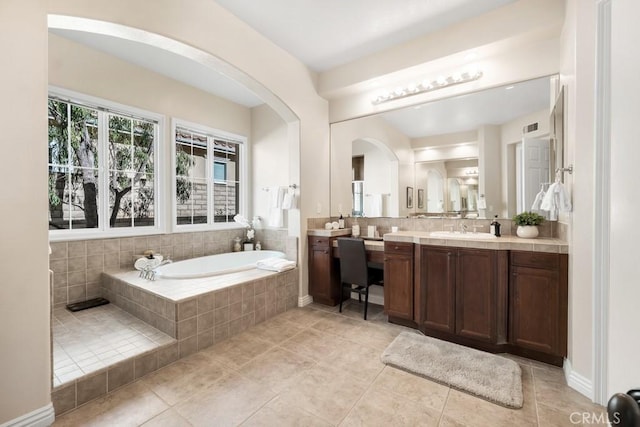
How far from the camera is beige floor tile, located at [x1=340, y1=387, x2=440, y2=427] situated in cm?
163

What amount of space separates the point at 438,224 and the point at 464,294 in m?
0.94

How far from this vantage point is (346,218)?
3912 mm

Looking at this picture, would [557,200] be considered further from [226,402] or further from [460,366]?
[226,402]

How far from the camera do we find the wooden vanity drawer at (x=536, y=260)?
2129 mm

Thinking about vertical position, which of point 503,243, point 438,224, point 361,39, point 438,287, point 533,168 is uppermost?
point 361,39

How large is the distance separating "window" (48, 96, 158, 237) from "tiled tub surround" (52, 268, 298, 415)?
733 mm

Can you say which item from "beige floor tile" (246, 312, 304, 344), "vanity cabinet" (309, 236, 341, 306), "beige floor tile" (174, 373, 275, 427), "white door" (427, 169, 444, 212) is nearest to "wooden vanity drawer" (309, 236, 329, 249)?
"vanity cabinet" (309, 236, 341, 306)

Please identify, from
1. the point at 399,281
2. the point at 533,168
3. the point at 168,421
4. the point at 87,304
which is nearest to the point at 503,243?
the point at 533,168

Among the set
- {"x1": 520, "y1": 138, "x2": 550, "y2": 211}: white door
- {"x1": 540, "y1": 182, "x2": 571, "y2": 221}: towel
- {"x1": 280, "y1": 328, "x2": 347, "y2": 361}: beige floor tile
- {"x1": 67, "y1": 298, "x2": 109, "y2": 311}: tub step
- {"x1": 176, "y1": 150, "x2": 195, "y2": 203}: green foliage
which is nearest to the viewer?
{"x1": 540, "y1": 182, "x2": 571, "y2": 221}: towel

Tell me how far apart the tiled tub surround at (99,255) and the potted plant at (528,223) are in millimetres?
2352

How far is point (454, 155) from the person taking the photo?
3.08 meters

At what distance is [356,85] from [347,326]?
275 cm

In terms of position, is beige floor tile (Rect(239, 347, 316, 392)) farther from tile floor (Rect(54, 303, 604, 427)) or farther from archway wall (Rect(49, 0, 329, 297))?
archway wall (Rect(49, 0, 329, 297))

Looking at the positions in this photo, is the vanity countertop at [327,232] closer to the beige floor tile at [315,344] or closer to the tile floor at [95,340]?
the beige floor tile at [315,344]
